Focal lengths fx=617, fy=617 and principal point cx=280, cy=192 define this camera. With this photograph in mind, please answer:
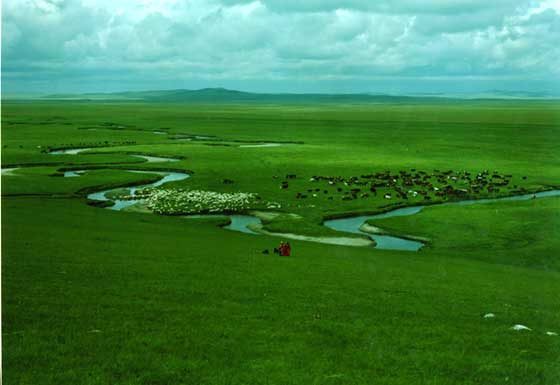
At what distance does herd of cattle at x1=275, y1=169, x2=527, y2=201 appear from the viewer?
2172 inches

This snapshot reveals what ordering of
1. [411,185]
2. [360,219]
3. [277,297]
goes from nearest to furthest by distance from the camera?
[277,297]
[360,219]
[411,185]

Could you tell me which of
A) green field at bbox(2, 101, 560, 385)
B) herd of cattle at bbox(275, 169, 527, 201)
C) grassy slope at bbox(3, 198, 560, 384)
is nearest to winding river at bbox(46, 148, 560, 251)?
green field at bbox(2, 101, 560, 385)

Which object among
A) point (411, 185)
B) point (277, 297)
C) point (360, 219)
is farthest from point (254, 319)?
point (411, 185)

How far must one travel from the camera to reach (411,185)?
200 ft

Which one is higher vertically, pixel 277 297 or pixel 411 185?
pixel 277 297

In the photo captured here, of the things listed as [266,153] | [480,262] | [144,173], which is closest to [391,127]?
[266,153]

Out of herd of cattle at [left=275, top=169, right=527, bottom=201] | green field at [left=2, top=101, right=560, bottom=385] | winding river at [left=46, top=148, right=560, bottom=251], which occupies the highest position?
green field at [left=2, top=101, right=560, bottom=385]

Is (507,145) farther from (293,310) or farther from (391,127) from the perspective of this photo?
(293,310)

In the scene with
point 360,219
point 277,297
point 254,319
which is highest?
point 254,319

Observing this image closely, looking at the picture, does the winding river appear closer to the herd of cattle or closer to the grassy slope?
the herd of cattle

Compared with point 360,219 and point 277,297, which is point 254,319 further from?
point 360,219

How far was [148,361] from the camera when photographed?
11.9 m

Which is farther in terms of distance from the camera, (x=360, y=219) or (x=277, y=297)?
(x=360, y=219)

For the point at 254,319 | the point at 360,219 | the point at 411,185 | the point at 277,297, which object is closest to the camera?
the point at 254,319
